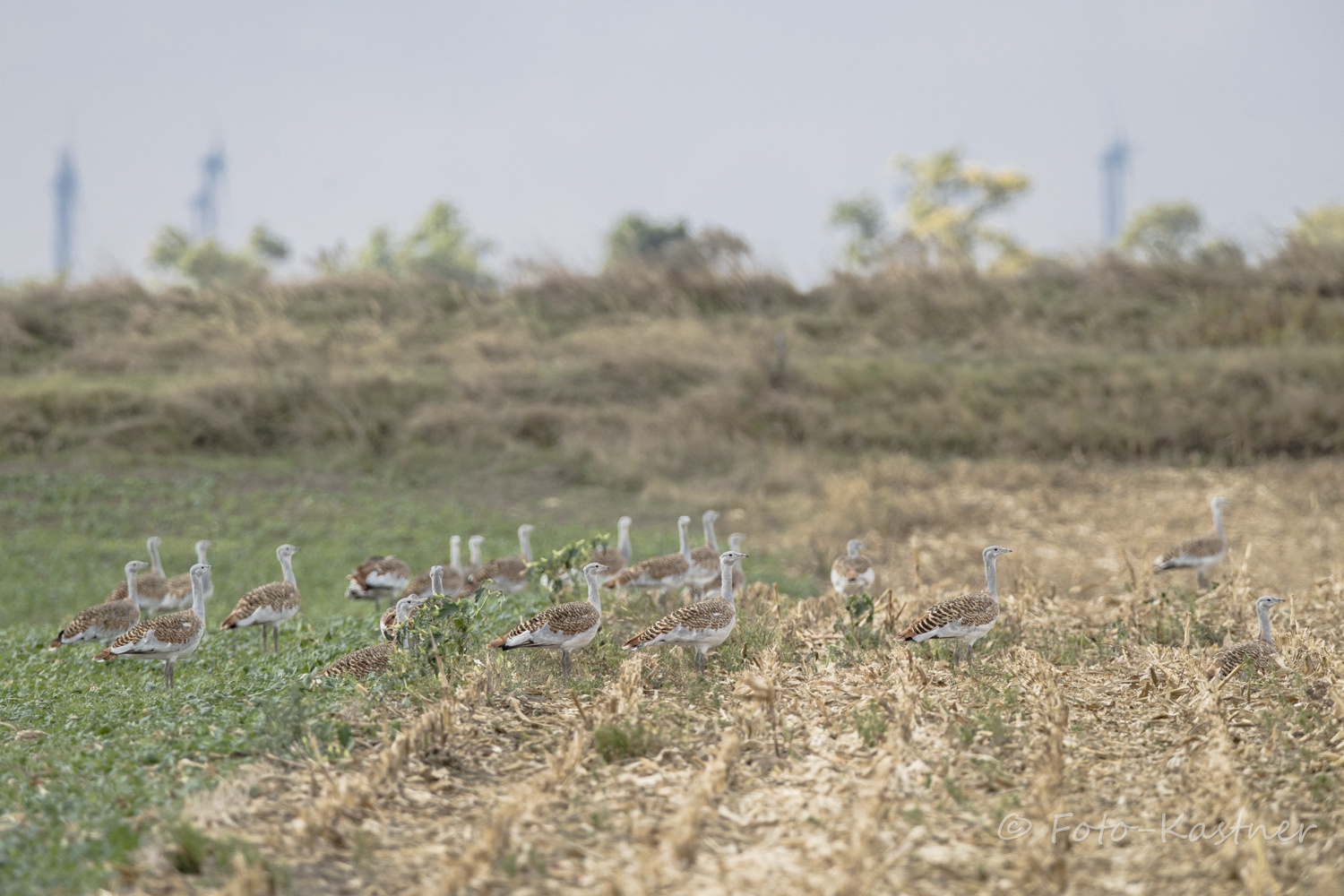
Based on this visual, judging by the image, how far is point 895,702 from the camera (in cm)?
835

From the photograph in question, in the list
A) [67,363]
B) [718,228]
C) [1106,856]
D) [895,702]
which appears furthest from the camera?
[718,228]

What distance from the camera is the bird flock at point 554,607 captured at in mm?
9328

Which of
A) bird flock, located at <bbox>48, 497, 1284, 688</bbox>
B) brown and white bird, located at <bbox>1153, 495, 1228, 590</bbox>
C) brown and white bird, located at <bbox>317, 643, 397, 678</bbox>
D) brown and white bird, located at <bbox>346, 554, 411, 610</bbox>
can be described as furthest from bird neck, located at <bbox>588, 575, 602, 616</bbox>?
brown and white bird, located at <bbox>1153, 495, 1228, 590</bbox>

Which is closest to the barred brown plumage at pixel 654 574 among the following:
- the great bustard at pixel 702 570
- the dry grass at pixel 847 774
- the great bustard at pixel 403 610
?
the great bustard at pixel 702 570

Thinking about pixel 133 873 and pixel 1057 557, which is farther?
pixel 1057 557

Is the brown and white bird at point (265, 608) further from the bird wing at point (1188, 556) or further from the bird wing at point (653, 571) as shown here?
the bird wing at point (1188, 556)

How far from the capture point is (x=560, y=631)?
9203 millimetres

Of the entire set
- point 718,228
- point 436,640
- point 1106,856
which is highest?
point 718,228

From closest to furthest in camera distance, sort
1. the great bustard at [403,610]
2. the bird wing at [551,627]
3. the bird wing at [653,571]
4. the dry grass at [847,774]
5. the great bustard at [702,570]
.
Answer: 1. the dry grass at [847,774]
2. the bird wing at [551,627]
3. the great bustard at [403,610]
4. the bird wing at [653,571]
5. the great bustard at [702,570]

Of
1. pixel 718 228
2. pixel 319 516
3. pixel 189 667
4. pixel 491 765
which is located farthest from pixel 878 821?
pixel 718 228

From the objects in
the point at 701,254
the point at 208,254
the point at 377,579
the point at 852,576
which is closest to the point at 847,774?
the point at 852,576

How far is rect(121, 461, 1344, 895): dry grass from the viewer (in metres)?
6.18

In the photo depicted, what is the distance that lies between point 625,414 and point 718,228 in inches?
469

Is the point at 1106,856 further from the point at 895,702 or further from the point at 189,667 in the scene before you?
the point at 189,667
